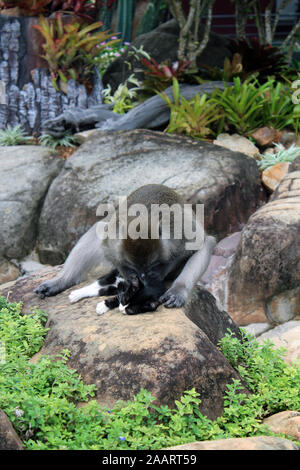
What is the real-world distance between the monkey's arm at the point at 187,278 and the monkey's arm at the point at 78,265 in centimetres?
75

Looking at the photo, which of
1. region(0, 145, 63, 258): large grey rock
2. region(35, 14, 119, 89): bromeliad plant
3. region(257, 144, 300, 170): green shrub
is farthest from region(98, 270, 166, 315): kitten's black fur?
region(35, 14, 119, 89): bromeliad plant

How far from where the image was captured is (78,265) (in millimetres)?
4508

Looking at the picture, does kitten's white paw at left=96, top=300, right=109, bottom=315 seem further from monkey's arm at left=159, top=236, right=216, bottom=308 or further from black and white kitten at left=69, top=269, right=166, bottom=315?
monkey's arm at left=159, top=236, right=216, bottom=308

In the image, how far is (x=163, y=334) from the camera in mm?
3432

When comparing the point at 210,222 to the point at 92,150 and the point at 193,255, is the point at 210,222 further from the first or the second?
the point at 193,255

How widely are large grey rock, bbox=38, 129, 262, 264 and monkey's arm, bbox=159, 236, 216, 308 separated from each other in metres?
2.65

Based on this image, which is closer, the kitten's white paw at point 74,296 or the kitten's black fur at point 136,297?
the kitten's black fur at point 136,297

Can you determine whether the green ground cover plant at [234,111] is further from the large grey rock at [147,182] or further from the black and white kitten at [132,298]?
the black and white kitten at [132,298]

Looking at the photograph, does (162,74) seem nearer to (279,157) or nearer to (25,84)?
(25,84)

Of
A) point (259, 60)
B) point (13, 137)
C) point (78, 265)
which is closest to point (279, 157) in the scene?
point (259, 60)

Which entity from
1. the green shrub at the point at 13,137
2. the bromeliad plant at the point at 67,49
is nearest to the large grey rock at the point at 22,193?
the green shrub at the point at 13,137

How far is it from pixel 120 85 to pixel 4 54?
2.42 m

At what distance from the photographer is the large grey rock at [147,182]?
713 centimetres

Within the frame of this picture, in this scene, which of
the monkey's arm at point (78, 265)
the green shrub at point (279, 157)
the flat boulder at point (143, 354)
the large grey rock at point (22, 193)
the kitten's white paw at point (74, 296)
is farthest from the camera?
the green shrub at point (279, 157)
